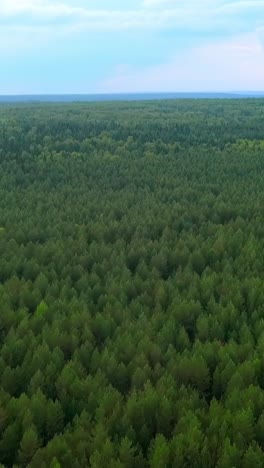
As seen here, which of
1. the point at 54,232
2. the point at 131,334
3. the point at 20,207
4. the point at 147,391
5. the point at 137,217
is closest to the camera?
the point at 147,391

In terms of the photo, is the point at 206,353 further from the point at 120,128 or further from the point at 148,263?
the point at 120,128

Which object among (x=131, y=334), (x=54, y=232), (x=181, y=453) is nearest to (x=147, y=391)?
(x=181, y=453)

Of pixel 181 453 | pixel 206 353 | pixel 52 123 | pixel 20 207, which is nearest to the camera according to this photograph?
pixel 181 453

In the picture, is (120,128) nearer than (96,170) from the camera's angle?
No

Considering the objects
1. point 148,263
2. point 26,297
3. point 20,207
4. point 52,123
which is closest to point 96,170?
point 20,207

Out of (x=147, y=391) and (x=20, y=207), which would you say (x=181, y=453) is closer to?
(x=147, y=391)

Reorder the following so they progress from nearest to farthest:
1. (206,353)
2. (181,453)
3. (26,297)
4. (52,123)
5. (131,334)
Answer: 1. (181,453)
2. (206,353)
3. (131,334)
4. (26,297)
5. (52,123)
